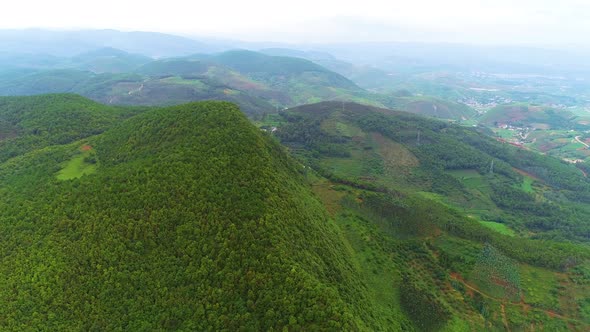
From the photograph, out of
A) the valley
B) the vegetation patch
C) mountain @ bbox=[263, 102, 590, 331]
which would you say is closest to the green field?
mountain @ bbox=[263, 102, 590, 331]

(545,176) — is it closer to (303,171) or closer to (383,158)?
(383,158)

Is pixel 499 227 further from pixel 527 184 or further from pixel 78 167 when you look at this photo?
pixel 78 167

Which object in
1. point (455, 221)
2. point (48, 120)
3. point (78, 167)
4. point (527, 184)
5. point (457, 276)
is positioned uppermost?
point (48, 120)

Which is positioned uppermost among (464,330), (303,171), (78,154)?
(78,154)

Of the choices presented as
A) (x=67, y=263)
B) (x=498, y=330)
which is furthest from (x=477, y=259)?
(x=67, y=263)

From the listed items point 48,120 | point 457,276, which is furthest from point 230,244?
point 48,120

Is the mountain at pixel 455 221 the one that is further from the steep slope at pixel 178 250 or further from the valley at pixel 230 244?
the steep slope at pixel 178 250

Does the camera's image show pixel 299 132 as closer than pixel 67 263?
No
